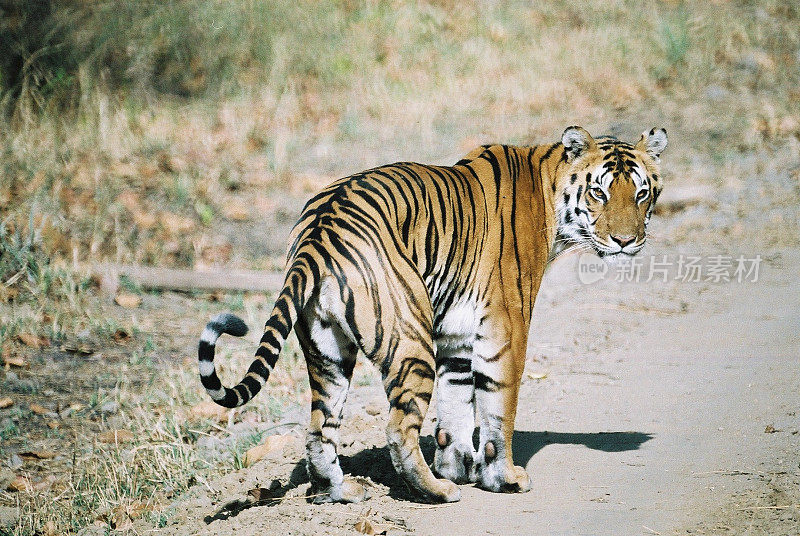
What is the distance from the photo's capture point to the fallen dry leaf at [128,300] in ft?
26.7

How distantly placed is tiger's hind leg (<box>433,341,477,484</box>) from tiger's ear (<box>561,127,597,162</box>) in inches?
47.1

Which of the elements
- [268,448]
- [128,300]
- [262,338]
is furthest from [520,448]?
[128,300]

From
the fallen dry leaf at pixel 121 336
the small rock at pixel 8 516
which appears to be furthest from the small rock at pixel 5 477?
the fallen dry leaf at pixel 121 336

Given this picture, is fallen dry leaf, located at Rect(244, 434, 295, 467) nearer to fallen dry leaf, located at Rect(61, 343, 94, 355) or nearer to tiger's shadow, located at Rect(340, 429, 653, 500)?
tiger's shadow, located at Rect(340, 429, 653, 500)

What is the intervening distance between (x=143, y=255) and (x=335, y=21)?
712cm

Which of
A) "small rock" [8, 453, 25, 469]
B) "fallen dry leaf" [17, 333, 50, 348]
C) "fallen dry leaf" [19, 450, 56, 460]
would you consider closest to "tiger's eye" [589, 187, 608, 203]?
"fallen dry leaf" [19, 450, 56, 460]

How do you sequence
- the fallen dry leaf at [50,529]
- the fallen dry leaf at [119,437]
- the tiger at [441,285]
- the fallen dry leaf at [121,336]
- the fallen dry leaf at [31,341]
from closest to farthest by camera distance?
the tiger at [441,285]
the fallen dry leaf at [50,529]
the fallen dry leaf at [119,437]
the fallen dry leaf at [31,341]
the fallen dry leaf at [121,336]

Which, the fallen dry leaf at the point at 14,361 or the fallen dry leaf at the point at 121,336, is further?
the fallen dry leaf at the point at 121,336

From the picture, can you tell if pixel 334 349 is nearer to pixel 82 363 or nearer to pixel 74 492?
pixel 74 492

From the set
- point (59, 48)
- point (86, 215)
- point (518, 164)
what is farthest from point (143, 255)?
point (518, 164)

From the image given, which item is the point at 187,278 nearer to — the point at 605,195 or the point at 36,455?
the point at 36,455

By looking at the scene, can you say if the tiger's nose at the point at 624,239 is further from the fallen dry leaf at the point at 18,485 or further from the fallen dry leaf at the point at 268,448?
the fallen dry leaf at the point at 18,485

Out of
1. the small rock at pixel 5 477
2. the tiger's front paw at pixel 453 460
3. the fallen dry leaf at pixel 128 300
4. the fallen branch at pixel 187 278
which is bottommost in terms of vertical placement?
the small rock at pixel 5 477

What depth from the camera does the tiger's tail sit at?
3.55 metres
